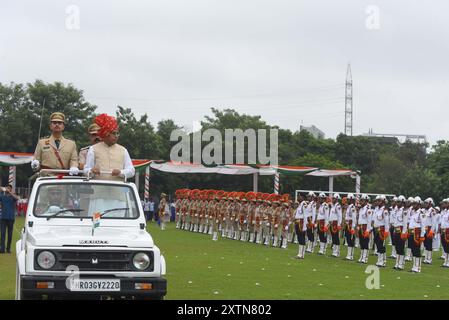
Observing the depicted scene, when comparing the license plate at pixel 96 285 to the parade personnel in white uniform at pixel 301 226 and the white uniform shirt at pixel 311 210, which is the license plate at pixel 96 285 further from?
the white uniform shirt at pixel 311 210

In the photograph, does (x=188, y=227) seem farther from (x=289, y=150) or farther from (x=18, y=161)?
(x=289, y=150)

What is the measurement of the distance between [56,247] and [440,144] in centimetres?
4894

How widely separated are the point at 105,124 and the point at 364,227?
596 inches

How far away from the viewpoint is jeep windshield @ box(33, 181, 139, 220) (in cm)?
1233

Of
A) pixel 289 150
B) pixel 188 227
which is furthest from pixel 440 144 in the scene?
pixel 188 227

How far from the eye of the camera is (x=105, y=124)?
13.2 m

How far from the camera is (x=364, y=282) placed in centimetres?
1956

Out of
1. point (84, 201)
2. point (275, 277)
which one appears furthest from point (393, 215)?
point (84, 201)

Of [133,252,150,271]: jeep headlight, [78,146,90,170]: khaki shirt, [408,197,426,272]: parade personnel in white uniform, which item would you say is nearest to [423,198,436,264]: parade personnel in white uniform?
[408,197,426,272]: parade personnel in white uniform

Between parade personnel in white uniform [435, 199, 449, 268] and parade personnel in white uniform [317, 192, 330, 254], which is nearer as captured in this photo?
parade personnel in white uniform [435, 199, 449, 268]

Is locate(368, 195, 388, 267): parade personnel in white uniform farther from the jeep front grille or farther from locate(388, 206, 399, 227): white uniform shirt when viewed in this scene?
the jeep front grille

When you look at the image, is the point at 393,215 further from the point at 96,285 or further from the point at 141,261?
the point at 96,285

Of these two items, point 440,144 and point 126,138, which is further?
point 126,138

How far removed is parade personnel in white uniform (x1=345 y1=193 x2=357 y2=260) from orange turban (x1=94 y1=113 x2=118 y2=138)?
51.5ft
